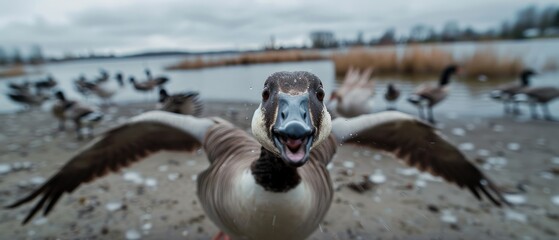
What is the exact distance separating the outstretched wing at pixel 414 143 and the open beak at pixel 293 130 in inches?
65.0

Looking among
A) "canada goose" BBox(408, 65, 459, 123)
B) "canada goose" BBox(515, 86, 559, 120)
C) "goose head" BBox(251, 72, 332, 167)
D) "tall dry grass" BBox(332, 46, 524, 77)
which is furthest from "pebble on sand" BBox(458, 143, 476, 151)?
"tall dry grass" BBox(332, 46, 524, 77)

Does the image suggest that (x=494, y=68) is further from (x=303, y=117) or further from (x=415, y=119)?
(x=303, y=117)

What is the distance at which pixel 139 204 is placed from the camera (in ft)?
13.9

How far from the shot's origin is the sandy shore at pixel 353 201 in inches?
142

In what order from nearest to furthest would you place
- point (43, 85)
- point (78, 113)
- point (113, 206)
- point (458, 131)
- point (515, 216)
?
point (515, 216)
point (113, 206)
point (458, 131)
point (78, 113)
point (43, 85)

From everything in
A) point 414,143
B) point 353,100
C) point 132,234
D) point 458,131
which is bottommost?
point 458,131

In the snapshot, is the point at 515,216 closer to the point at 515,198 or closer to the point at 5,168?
the point at 515,198

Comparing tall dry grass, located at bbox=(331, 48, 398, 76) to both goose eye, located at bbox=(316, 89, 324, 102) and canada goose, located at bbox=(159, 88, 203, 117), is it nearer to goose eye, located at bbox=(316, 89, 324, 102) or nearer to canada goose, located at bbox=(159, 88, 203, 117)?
canada goose, located at bbox=(159, 88, 203, 117)

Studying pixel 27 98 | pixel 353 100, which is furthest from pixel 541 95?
pixel 27 98

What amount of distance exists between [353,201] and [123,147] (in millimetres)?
2522

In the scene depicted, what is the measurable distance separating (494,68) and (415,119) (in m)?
14.2

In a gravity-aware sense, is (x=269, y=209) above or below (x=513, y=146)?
above

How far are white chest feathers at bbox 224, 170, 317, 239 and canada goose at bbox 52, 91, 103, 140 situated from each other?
655cm

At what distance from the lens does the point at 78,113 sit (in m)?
7.94
